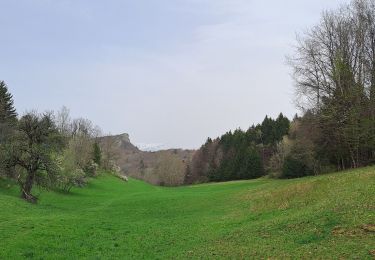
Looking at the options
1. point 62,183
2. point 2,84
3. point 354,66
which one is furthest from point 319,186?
point 2,84

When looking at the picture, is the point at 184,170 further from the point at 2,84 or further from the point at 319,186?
the point at 319,186

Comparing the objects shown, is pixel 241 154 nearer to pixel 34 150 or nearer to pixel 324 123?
pixel 324 123

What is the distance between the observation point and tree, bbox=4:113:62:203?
133 ft

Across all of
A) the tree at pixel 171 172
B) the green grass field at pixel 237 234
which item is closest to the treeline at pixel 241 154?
the tree at pixel 171 172

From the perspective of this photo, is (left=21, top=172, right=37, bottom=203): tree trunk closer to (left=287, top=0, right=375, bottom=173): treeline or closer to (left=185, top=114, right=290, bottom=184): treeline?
(left=287, top=0, right=375, bottom=173): treeline

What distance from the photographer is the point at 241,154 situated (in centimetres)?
10431

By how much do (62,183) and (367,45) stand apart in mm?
41151

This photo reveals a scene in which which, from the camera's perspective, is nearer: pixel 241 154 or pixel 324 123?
pixel 324 123

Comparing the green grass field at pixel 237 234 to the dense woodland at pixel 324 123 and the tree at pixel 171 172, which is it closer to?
the dense woodland at pixel 324 123

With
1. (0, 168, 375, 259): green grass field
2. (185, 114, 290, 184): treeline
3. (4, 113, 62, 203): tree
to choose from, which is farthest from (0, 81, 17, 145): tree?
(185, 114, 290, 184): treeline

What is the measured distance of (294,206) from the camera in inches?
955

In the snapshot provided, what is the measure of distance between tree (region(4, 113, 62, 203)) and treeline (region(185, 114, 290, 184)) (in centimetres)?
6373

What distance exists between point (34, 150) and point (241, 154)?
2758 inches

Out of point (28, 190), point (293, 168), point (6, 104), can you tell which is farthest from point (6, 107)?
point (293, 168)
